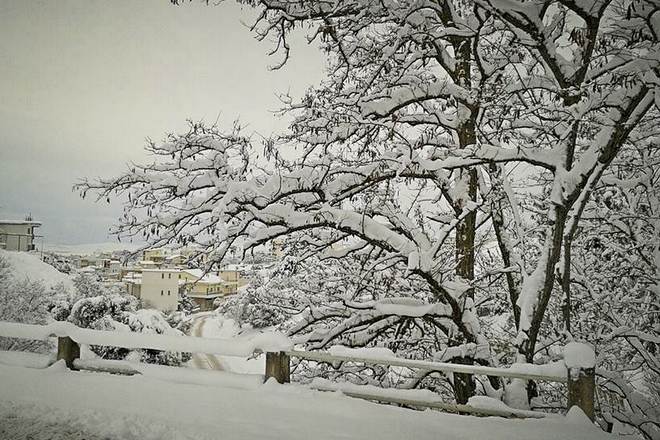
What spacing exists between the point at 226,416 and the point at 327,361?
1.28m

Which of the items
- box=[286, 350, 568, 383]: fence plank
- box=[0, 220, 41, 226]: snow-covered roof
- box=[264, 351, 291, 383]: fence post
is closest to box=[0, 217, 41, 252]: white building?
box=[0, 220, 41, 226]: snow-covered roof

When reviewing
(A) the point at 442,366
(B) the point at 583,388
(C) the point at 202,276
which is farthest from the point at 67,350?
(B) the point at 583,388

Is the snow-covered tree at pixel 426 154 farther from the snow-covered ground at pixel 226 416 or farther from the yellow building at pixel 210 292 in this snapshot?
the yellow building at pixel 210 292

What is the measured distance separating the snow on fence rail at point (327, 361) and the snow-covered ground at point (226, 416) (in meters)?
0.12

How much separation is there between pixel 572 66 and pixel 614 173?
2741 millimetres

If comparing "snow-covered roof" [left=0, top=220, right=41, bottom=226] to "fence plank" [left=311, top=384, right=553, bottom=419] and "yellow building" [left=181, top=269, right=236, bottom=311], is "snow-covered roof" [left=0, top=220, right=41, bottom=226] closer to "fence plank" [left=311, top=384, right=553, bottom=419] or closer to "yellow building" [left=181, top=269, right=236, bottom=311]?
"yellow building" [left=181, top=269, right=236, bottom=311]

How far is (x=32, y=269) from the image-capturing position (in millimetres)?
23672

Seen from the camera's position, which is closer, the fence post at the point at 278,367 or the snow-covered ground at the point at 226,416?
the snow-covered ground at the point at 226,416

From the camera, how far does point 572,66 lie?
5277 millimetres

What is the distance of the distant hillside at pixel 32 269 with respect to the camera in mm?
22578

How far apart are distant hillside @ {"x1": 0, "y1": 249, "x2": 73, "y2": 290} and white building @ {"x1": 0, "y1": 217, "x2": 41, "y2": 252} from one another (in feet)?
3.71

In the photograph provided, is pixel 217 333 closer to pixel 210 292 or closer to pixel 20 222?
pixel 210 292

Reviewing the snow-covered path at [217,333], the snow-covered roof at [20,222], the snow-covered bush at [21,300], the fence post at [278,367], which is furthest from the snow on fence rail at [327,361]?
the snow-covered bush at [21,300]

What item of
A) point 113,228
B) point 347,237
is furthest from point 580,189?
point 113,228
